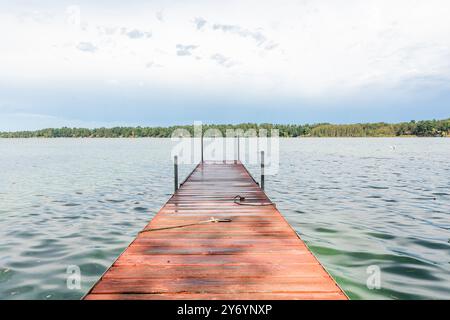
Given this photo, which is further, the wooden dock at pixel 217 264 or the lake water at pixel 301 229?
the lake water at pixel 301 229

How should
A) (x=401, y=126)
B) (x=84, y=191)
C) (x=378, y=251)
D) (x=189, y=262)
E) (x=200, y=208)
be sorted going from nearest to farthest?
(x=189, y=262)
(x=378, y=251)
(x=200, y=208)
(x=84, y=191)
(x=401, y=126)

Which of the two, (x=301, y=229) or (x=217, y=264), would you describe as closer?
(x=217, y=264)

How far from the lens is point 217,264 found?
5.20 metres

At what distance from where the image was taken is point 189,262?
5289 mm

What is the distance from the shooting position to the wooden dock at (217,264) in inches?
166

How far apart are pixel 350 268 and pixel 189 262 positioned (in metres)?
3.97

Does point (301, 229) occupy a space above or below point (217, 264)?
below

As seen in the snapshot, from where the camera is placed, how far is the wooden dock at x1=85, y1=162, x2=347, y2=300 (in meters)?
4.21

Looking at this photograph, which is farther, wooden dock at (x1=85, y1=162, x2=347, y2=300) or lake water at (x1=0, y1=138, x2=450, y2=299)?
lake water at (x1=0, y1=138, x2=450, y2=299)

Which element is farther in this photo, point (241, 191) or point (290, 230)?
point (241, 191)

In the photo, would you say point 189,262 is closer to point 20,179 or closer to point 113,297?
point 113,297

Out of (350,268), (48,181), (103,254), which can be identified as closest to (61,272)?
(103,254)

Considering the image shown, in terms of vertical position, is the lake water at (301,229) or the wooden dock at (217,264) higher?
the wooden dock at (217,264)

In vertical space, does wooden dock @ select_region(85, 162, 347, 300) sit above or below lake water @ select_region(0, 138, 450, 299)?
above
